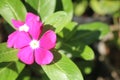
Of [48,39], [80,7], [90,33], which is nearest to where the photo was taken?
[48,39]

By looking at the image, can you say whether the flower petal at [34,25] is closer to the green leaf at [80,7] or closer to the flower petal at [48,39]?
the flower petal at [48,39]

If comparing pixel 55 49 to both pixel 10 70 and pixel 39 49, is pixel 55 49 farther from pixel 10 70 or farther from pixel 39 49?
pixel 10 70

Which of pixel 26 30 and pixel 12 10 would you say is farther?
pixel 12 10

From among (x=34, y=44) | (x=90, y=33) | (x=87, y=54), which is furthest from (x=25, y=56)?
(x=90, y=33)

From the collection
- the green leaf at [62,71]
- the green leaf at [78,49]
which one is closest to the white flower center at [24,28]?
the green leaf at [62,71]

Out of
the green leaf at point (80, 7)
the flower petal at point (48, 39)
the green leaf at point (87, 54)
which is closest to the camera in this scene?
the flower petal at point (48, 39)

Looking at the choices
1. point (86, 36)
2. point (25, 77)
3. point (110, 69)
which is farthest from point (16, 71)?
point (110, 69)

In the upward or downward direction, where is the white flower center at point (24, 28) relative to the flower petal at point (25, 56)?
upward
